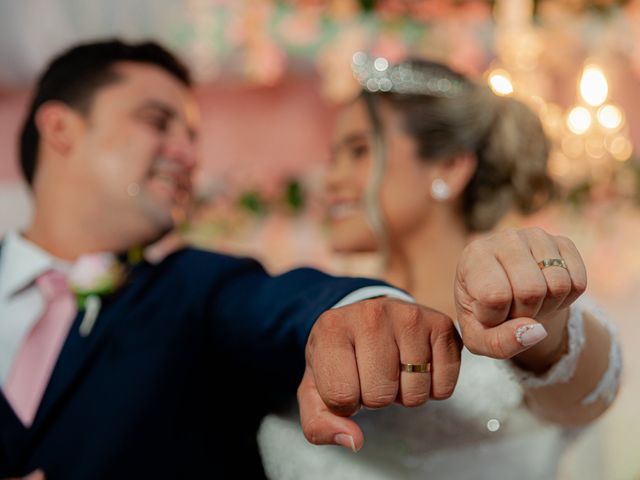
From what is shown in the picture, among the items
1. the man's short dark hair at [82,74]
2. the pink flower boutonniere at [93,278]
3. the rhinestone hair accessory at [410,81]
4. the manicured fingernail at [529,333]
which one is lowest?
the pink flower boutonniere at [93,278]

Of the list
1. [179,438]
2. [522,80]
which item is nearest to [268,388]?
[179,438]

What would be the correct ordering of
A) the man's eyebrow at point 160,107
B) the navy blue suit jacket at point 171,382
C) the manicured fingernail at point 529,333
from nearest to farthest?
the manicured fingernail at point 529,333 → the navy blue suit jacket at point 171,382 → the man's eyebrow at point 160,107

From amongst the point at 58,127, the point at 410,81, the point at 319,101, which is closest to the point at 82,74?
the point at 58,127

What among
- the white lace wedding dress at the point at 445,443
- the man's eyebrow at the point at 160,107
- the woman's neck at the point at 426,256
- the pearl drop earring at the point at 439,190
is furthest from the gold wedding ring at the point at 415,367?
the pearl drop earring at the point at 439,190

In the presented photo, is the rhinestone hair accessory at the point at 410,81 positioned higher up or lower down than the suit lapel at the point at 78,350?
higher up

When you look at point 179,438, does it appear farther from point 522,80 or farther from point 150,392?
point 522,80

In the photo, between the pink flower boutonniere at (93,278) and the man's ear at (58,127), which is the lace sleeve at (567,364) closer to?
Result: the pink flower boutonniere at (93,278)

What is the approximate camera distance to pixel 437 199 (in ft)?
4.66

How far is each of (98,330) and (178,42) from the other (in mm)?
1771

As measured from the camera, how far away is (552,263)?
1.62 feet

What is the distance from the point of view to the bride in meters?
0.70

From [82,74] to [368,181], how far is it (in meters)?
0.55

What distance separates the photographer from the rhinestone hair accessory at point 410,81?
4.66 feet

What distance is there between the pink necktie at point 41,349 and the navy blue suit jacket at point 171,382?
2cm
